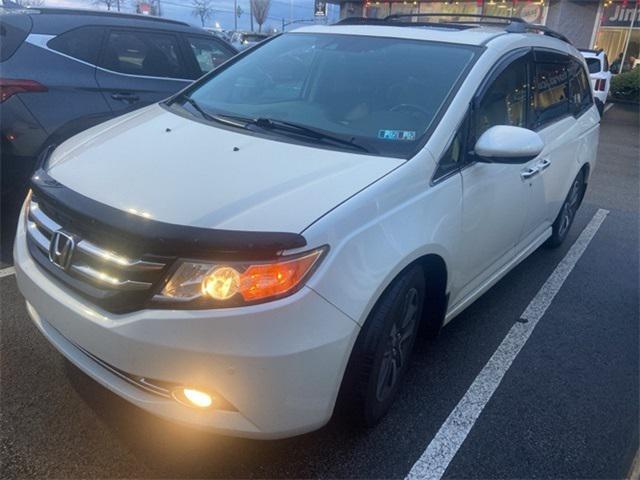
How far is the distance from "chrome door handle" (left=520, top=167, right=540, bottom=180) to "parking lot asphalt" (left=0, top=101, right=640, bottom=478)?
0.93m

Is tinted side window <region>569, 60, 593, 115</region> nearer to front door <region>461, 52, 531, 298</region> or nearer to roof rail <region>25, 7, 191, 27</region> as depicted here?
front door <region>461, 52, 531, 298</region>

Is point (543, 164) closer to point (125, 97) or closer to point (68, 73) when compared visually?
point (125, 97)

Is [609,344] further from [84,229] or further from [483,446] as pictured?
[84,229]

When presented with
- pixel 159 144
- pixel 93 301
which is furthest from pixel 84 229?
pixel 159 144

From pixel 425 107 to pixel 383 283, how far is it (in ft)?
3.65

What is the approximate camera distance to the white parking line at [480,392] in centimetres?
239

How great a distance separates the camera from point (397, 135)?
106 inches

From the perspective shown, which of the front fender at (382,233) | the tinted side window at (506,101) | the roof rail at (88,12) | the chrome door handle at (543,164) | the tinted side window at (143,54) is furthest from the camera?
the tinted side window at (143,54)

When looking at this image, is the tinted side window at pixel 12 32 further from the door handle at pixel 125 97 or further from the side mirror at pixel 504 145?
the side mirror at pixel 504 145

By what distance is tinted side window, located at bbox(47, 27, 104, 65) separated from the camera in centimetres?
455

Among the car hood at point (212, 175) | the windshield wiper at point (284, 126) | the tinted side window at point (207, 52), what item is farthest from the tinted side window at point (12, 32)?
the windshield wiper at point (284, 126)

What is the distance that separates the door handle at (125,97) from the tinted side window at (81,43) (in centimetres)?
31

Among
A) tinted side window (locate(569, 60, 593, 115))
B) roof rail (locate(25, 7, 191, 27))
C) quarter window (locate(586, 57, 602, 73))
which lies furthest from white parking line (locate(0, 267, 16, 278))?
quarter window (locate(586, 57, 602, 73))

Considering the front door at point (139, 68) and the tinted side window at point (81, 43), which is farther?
the front door at point (139, 68)
